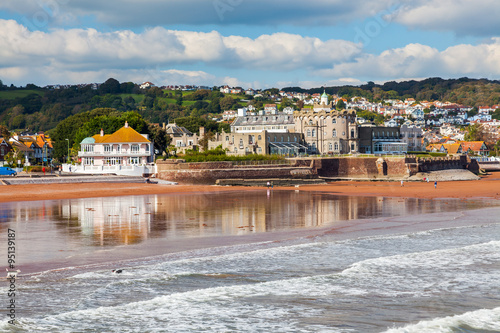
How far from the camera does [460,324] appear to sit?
34.5ft

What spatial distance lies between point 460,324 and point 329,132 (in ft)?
243

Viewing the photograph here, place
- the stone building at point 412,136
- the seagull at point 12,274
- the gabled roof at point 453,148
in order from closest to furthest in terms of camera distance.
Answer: the seagull at point 12,274
the stone building at point 412,136
the gabled roof at point 453,148

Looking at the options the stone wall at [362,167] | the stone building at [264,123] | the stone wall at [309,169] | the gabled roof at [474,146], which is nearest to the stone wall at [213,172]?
the stone wall at [309,169]

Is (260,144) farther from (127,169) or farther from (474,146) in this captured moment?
(474,146)

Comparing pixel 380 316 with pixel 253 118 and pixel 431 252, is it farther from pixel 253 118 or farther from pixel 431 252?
pixel 253 118

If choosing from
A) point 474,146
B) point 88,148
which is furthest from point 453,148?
point 88,148

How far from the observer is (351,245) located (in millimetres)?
18781

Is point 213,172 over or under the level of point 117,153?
under

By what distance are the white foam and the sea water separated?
0.02 m

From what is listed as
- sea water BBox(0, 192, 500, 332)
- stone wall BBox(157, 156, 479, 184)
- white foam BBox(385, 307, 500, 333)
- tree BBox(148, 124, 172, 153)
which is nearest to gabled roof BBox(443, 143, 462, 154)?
stone wall BBox(157, 156, 479, 184)

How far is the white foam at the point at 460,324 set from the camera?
10141 mm

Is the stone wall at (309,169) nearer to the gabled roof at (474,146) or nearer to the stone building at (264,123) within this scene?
the stone building at (264,123)

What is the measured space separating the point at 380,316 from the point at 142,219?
53.9 feet

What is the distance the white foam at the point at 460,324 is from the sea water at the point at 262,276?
21 mm
